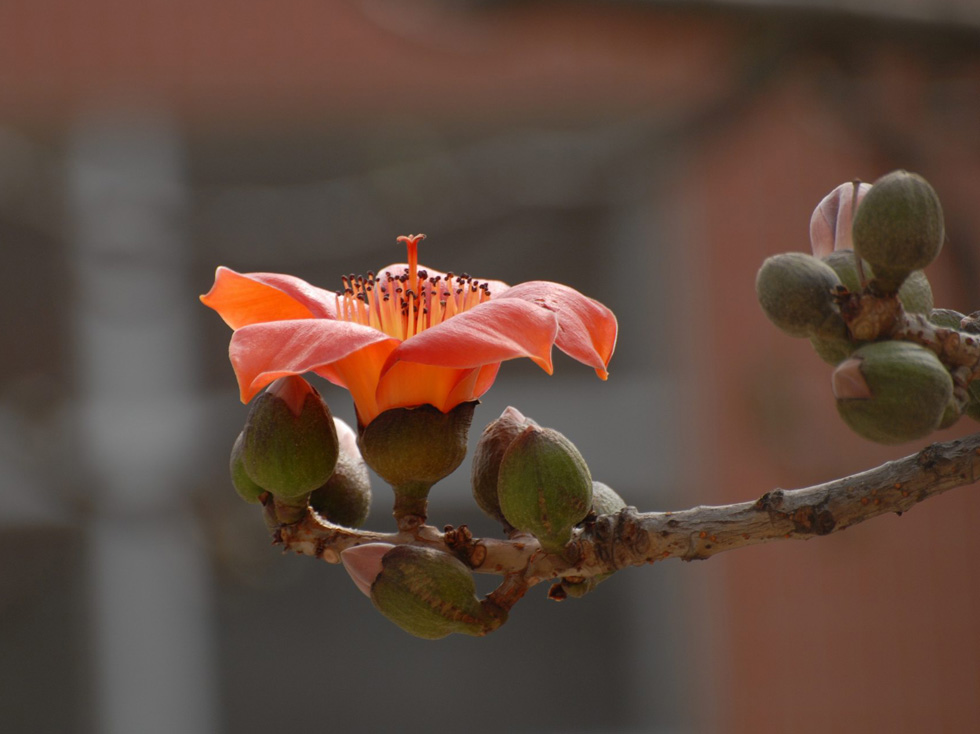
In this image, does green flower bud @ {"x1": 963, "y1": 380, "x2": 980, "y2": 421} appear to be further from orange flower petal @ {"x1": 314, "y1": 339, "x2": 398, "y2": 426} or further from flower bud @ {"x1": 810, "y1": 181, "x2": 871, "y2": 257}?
orange flower petal @ {"x1": 314, "y1": 339, "x2": 398, "y2": 426}

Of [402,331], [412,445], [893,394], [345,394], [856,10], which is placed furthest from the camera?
[345,394]

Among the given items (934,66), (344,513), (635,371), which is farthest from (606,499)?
(635,371)

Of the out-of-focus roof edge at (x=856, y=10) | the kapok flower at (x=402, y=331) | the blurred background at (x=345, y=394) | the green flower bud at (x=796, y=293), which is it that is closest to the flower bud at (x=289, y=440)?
the kapok flower at (x=402, y=331)

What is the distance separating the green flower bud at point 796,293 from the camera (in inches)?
15.0

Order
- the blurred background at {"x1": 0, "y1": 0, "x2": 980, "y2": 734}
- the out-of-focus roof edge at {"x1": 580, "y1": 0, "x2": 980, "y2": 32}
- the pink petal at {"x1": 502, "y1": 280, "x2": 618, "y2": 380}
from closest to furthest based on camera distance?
the pink petal at {"x1": 502, "y1": 280, "x2": 618, "y2": 380}
the out-of-focus roof edge at {"x1": 580, "y1": 0, "x2": 980, "y2": 32}
the blurred background at {"x1": 0, "y1": 0, "x2": 980, "y2": 734}

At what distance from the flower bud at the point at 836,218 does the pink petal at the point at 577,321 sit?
0.09m

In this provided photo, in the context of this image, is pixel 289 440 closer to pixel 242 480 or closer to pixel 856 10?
pixel 242 480

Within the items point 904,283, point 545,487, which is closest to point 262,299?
point 545,487

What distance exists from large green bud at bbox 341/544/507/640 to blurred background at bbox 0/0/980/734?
262 cm

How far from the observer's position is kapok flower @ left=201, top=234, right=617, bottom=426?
406 mm

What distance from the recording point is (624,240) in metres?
3.80

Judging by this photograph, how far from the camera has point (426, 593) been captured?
1.41ft

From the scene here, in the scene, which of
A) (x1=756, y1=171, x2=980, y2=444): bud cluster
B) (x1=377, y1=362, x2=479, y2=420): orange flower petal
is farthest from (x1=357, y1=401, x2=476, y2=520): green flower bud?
(x1=756, y1=171, x2=980, y2=444): bud cluster

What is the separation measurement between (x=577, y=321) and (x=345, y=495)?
0.13 meters
